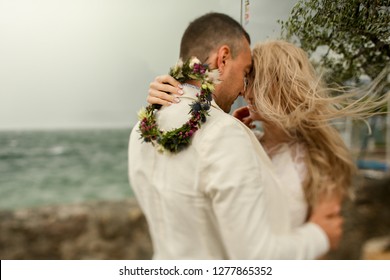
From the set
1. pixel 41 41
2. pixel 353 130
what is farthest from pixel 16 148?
pixel 353 130

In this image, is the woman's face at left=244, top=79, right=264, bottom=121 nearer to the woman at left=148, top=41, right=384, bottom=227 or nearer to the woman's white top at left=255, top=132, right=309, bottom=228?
the woman at left=148, top=41, right=384, bottom=227

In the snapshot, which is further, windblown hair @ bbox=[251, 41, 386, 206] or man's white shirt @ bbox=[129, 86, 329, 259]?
windblown hair @ bbox=[251, 41, 386, 206]

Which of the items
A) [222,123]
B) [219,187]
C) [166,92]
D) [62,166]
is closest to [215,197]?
[219,187]

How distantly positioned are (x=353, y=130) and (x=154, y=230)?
1383mm

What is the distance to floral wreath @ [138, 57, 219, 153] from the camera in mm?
1038

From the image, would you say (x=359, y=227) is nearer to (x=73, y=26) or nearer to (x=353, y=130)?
(x=353, y=130)

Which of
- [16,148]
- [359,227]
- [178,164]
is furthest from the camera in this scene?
[359,227]

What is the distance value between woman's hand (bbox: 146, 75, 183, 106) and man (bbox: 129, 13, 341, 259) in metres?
0.03

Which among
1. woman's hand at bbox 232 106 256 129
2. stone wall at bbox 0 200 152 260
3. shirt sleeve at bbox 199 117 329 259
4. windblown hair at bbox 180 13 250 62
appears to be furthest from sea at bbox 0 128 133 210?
shirt sleeve at bbox 199 117 329 259

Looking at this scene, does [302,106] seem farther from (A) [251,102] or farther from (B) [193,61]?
(B) [193,61]

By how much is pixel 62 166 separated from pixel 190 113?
2.64 m

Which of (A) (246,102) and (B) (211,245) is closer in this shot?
(B) (211,245)

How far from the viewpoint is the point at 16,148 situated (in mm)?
2211
